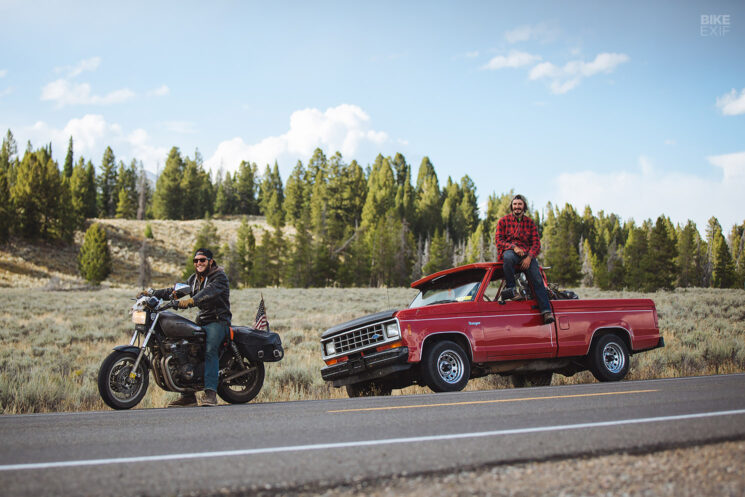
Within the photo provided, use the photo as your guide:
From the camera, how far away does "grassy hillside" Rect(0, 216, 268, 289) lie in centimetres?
6951

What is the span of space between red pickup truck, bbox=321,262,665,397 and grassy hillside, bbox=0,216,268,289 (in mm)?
49574

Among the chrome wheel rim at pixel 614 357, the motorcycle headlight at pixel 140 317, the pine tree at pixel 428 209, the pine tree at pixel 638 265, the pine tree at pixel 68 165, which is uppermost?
the pine tree at pixel 68 165

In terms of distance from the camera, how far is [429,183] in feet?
442

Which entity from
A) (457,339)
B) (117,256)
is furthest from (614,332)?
(117,256)

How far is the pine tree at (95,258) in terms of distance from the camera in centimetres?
7088

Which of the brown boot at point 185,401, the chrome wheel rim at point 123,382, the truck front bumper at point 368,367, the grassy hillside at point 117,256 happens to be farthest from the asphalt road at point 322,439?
the grassy hillside at point 117,256

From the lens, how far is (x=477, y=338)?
31.3 feet

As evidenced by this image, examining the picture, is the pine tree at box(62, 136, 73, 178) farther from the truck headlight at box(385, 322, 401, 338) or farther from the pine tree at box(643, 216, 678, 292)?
the truck headlight at box(385, 322, 401, 338)

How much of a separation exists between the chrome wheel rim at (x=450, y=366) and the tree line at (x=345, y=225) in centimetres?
5233

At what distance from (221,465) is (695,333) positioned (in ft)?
56.6

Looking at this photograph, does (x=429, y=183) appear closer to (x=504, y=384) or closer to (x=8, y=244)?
(x=8, y=244)

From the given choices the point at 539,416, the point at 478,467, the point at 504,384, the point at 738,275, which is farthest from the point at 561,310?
the point at 738,275

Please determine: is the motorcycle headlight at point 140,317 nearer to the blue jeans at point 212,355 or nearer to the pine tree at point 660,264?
the blue jeans at point 212,355

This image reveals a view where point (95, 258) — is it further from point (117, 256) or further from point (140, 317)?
point (140, 317)
